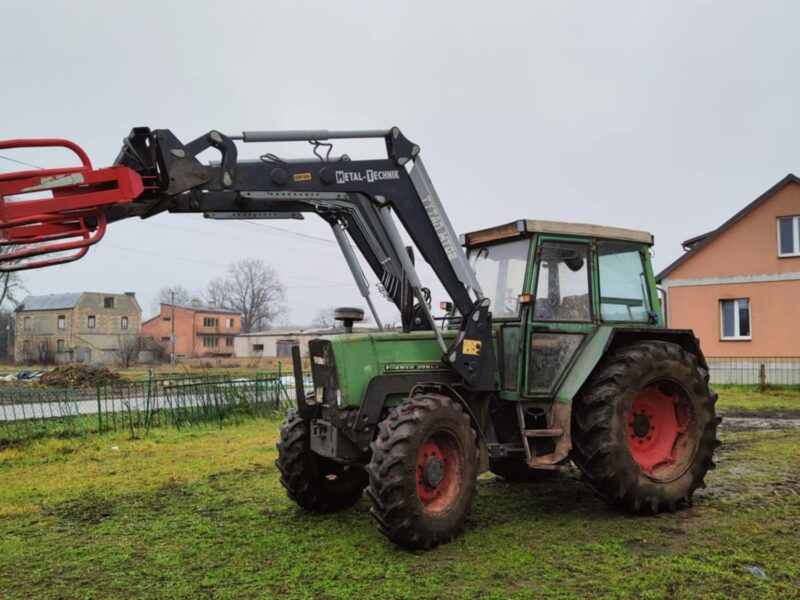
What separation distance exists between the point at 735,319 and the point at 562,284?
59.2ft

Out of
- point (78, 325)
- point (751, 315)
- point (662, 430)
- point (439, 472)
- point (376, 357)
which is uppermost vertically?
point (78, 325)

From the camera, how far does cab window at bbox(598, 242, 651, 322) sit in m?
6.52

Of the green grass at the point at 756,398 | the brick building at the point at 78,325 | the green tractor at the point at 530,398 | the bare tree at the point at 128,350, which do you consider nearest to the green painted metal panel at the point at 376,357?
the green tractor at the point at 530,398

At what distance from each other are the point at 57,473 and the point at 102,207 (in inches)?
218

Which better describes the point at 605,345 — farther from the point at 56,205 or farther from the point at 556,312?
the point at 56,205

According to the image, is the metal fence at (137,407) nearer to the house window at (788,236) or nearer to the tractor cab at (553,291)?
the tractor cab at (553,291)

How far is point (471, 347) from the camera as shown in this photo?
5.75m

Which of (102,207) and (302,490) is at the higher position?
(102,207)

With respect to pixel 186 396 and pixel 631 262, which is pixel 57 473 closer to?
pixel 186 396

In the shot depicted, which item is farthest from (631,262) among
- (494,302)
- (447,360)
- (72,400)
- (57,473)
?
(72,400)

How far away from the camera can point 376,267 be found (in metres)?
6.08

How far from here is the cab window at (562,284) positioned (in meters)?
6.22

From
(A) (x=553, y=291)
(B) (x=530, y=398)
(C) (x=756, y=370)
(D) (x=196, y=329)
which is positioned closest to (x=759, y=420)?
(C) (x=756, y=370)

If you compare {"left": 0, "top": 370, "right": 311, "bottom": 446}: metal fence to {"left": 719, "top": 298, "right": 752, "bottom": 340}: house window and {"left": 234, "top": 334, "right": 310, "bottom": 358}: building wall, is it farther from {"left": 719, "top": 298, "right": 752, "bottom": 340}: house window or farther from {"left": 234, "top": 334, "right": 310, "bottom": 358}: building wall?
{"left": 234, "top": 334, "right": 310, "bottom": 358}: building wall
